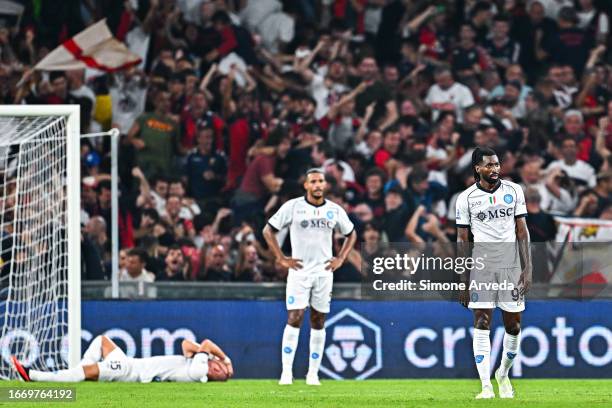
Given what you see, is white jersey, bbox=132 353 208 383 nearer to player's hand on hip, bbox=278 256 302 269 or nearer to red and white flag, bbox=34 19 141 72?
player's hand on hip, bbox=278 256 302 269

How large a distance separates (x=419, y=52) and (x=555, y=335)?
673cm

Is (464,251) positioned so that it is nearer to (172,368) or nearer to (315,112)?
(172,368)

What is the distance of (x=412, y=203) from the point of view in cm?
2014

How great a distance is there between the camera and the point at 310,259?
16297 millimetres

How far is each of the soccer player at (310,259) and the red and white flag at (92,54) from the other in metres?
6.06

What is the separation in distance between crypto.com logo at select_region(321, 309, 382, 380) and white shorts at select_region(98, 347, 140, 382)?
2.69 metres

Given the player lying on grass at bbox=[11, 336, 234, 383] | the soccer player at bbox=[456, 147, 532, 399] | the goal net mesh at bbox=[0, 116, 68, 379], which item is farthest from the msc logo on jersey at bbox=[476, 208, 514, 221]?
the goal net mesh at bbox=[0, 116, 68, 379]

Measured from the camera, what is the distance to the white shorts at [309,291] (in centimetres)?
1611

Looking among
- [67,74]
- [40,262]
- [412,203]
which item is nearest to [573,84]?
[412,203]

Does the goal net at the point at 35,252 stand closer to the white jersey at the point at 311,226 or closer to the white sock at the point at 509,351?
the white jersey at the point at 311,226

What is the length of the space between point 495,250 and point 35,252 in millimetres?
6060

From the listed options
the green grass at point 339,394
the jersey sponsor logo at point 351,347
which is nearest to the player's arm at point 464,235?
the green grass at point 339,394

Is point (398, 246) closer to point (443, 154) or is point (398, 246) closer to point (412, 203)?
point (412, 203)

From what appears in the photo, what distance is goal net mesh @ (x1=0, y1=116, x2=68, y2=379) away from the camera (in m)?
16.8
